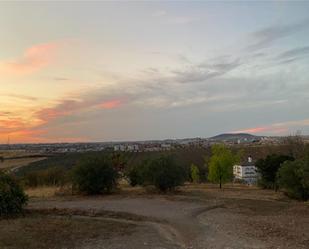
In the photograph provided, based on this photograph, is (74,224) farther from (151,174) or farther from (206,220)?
(151,174)

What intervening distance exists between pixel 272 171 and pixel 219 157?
16.7 ft

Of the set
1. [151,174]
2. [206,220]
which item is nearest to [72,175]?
[151,174]

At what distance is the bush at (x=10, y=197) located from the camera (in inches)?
638

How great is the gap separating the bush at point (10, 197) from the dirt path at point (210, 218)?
1207 mm

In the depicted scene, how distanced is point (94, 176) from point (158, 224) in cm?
1024


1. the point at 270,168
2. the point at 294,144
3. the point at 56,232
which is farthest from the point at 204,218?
the point at 294,144

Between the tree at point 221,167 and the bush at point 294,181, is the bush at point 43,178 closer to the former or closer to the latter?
the tree at point 221,167

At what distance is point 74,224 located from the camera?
45.3 feet

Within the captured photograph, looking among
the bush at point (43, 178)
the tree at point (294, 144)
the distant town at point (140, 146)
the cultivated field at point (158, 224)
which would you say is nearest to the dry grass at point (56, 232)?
the cultivated field at point (158, 224)

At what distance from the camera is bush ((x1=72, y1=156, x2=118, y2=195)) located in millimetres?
24016

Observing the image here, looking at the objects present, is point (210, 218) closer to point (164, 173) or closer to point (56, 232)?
point (56, 232)

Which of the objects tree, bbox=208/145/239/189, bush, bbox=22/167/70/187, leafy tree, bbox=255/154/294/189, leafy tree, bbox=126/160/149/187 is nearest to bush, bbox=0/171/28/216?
leafy tree, bbox=126/160/149/187

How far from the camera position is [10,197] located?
1655cm

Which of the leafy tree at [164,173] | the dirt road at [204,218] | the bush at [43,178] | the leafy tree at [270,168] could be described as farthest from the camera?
the bush at [43,178]
